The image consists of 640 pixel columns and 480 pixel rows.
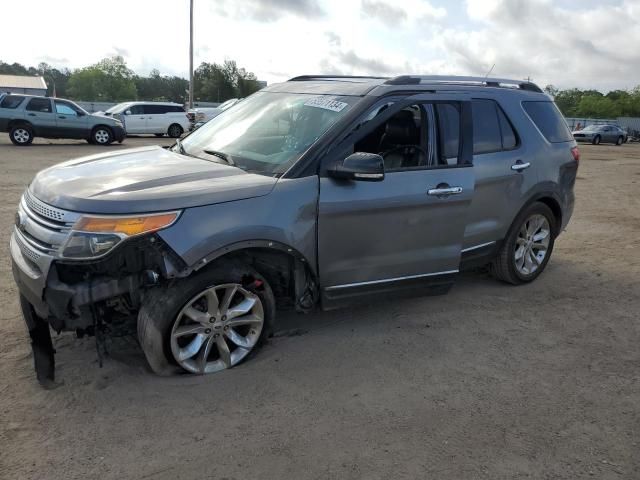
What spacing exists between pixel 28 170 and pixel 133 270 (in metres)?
10.5

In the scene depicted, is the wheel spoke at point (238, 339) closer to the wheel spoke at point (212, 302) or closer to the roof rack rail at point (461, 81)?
the wheel spoke at point (212, 302)

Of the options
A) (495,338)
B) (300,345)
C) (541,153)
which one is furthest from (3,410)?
(541,153)

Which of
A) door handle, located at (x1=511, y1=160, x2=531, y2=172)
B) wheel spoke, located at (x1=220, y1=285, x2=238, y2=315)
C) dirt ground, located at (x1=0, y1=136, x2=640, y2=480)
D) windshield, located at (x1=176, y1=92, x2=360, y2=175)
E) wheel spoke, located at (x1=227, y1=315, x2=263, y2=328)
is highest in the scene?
windshield, located at (x1=176, y1=92, x2=360, y2=175)

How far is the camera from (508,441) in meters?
2.96

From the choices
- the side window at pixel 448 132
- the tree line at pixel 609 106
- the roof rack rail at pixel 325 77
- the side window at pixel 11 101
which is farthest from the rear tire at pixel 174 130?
the tree line at pixel 609 106

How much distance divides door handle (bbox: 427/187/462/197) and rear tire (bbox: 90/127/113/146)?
58.9ft

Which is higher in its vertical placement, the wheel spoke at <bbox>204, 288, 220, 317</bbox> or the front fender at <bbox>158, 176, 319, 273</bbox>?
the front fender at <bbox>158, 176, 319, 273</bbox>

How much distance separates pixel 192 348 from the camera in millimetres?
3430

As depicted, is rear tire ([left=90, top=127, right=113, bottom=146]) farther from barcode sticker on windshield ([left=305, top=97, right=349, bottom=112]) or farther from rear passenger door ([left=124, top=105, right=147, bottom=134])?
barcode sticker on windshield ([left=305, top=97, right=349, bottom=112])

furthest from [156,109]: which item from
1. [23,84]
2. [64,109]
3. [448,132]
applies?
[23,84]

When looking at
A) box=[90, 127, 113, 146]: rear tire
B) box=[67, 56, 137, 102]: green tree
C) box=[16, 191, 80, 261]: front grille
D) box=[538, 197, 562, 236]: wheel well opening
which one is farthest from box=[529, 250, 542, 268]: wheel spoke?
box=[67, 56, 137, 102]: green tree

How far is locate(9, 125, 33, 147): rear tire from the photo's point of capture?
18.2 metres

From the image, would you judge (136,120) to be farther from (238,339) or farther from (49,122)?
(238,339)

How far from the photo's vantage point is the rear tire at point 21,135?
18.2 metres
